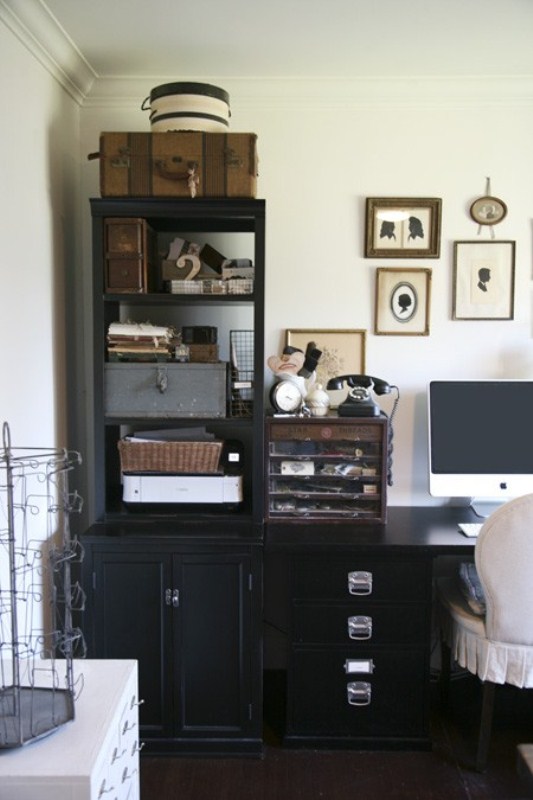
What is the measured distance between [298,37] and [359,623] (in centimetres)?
207

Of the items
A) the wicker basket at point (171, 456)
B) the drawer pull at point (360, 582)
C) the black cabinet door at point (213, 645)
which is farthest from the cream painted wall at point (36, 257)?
the drawer pull at point (360, 582)

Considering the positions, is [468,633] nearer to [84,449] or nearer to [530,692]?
[530,692]

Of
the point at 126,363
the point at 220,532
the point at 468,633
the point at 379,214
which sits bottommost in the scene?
the point at 468,633

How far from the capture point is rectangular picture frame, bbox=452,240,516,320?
279 cm

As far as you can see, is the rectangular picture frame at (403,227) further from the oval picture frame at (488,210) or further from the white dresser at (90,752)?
the white dresser at (90,752)

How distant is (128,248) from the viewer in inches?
94.7

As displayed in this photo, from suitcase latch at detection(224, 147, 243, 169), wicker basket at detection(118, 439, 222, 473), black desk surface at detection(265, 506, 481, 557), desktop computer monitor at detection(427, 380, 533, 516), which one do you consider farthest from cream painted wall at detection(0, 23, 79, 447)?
desktop computer monitor at detection(427, 380, 533, 516)

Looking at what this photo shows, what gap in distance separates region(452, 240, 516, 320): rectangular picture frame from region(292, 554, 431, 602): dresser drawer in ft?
3.63

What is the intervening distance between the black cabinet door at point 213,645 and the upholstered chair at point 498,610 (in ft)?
2.52

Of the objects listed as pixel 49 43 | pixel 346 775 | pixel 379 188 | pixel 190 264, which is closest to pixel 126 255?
pixel 190 264

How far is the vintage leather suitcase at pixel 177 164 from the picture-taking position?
234 centimetres

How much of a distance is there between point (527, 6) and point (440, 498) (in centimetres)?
184

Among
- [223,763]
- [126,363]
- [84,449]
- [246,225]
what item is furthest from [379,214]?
[223,763]

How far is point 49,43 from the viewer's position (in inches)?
90.0
